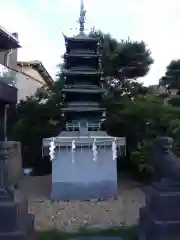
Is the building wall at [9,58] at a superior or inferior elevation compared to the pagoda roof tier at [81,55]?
superior

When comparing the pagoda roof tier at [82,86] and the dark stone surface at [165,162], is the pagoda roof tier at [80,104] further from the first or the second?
the dark stone surface at [165,162]

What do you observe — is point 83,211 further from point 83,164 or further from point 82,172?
point 83,164

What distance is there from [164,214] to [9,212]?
83.0 inches

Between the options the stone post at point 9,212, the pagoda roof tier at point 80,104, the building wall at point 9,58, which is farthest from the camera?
the building wall at point 9,58

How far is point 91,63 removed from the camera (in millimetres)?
11141

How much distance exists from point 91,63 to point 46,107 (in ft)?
10.2

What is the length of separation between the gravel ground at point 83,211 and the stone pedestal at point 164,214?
212 cm

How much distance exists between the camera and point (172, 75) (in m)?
15.9

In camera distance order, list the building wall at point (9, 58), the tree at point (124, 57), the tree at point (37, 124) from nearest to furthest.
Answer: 1. the tree at point (37, 124)
2. the tree at point (124, 57)
3. the building wall at point (9, 58)

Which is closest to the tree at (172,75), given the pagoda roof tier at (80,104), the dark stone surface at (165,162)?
the pagoda roof tier at (80,104)

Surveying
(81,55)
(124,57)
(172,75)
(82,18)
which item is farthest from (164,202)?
(172,75)

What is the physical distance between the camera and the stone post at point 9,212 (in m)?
4.69

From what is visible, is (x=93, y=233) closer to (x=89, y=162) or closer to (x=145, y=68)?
(x=89, y=162)

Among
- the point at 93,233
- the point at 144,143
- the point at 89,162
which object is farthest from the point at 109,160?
the point at 93,233
